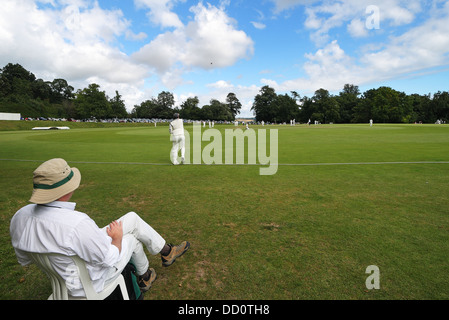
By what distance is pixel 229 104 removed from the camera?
518 ft

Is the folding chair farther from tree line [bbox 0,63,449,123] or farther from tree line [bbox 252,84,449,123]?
tree line [bbox 252,84,449,123]

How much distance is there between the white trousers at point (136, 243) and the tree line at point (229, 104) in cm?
9905

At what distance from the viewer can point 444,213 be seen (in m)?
5.43

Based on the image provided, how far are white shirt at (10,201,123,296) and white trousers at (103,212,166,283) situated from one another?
1.54 ft

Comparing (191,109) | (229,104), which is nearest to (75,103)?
(191,109)

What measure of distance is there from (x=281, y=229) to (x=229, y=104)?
15747cm

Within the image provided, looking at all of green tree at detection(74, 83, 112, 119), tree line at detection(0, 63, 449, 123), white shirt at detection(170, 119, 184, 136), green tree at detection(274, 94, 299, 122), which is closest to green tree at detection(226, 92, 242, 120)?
tree line at detection(0, 63, 449, 123)

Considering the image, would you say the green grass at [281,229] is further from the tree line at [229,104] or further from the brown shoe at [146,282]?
the tree line at [229,104]

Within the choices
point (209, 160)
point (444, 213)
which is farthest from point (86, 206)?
point (444, 213)

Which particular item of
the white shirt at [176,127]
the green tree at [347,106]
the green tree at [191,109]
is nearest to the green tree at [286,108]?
the green tree at [347,106]

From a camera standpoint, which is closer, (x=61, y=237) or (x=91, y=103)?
(x=61, y=237)

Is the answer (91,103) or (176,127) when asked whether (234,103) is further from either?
(176,127)

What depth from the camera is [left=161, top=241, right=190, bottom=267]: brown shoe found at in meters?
3.62
